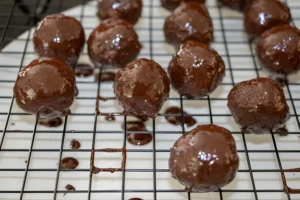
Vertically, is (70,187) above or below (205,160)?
below

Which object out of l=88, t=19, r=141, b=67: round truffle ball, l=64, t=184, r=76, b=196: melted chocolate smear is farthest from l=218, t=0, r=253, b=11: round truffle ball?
l=64, t=184, r=76, b=196: melted chocolate smear

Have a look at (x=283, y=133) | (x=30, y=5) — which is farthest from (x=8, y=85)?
(x=283, y=133)

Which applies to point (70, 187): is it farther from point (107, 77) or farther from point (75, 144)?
point (107, 77)

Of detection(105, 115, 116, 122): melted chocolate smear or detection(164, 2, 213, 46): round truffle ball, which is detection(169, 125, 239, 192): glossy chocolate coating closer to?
detection(105, 115, 116, 122): melted chocolate smear

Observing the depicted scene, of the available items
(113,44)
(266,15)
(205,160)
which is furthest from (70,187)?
(266,15)

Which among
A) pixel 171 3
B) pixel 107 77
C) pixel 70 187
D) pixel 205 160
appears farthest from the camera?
pixel 171 3

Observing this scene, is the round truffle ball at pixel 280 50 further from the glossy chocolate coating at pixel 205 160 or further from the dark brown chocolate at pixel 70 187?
the dark brown chocolate at pixel 70 187

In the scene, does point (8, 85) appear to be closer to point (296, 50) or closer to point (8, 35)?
point (8, 35)
